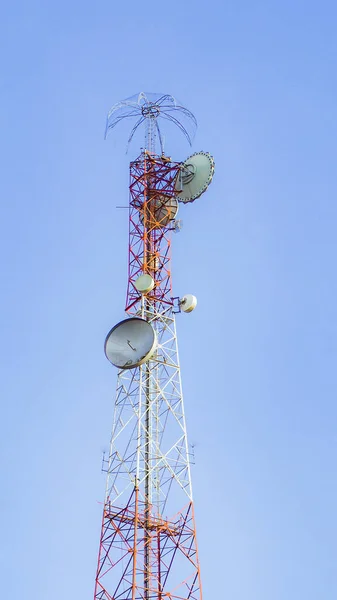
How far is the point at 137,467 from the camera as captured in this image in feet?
128

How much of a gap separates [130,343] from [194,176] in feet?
38.4

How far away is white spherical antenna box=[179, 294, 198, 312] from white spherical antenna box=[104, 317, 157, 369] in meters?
3.54

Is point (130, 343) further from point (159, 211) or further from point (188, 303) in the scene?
point (159, 211)

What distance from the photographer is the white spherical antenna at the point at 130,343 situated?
134ft

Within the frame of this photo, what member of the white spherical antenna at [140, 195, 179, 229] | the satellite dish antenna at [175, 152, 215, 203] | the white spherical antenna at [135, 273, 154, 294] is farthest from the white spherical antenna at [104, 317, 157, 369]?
the satellite dish antenna at [175, 152, 215, 203]

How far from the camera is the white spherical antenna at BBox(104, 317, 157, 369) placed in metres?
40.9

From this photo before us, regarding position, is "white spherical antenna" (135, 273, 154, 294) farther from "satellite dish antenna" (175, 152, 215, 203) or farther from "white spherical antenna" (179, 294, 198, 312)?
"satellite dish antenna" (175, 152, 215, 203)

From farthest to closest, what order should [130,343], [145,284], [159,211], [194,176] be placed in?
1. [194,176]
2. [159,211]
3. [145,284]
4. [130,343]

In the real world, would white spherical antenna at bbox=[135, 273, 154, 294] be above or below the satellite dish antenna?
below

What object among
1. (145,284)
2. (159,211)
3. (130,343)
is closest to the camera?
(130,343)

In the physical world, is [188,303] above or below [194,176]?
below

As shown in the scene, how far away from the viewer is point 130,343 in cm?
4144

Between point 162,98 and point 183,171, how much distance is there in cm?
470

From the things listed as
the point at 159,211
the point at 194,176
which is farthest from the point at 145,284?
the point at 194,176
